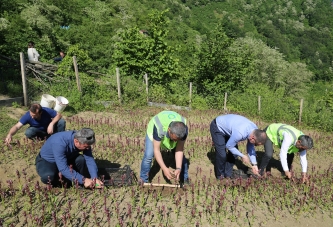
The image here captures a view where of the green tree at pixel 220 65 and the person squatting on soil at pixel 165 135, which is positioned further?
the green tree at pixel 220 65

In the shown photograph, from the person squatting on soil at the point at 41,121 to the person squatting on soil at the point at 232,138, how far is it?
10.3 ft

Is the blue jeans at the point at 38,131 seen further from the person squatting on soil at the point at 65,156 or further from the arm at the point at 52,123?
the person squatting on soil at the point at 65,156

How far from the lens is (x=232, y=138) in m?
4.49

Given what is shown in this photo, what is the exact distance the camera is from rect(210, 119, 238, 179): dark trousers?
5.00 metres

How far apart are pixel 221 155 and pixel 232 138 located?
642 millimetres

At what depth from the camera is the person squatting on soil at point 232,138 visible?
14.2 ft

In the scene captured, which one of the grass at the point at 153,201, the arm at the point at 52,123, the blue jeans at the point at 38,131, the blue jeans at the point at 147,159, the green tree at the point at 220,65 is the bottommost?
the grass at the point at 153,201

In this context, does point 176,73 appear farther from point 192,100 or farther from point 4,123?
point 4,123

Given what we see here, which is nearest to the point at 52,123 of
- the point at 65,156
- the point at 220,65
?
the point at 65,156

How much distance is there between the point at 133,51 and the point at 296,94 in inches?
1259

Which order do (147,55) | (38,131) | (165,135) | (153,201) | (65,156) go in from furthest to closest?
(147,55) → (38,131) → (153,201) → (165,135) → (65,156)

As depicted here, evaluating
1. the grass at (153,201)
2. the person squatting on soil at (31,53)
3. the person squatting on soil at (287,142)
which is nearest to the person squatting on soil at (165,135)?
the grass at (153,201)

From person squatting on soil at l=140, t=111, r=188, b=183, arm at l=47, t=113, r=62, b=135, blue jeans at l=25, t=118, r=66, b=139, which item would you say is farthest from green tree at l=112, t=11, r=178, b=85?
person squatting on soil at l=140, t=111, r=188, b=183

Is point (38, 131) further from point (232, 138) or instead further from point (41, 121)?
point (232, 138)
